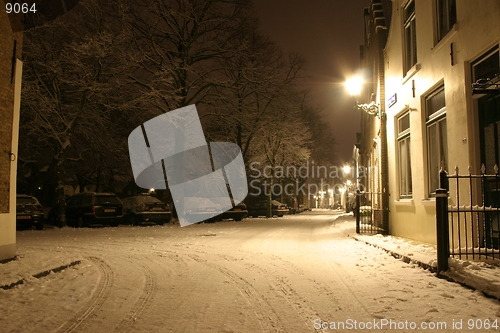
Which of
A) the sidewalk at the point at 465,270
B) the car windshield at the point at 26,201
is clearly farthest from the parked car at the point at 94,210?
the sidewalk at the point at 465,270

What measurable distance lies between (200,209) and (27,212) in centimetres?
885

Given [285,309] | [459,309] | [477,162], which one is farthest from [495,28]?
[285,309]

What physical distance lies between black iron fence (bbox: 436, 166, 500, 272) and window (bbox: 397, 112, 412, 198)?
11.4 ft

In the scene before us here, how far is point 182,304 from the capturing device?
532 centimetres

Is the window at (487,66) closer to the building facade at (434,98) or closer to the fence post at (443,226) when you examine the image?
the building facade at (434,98)

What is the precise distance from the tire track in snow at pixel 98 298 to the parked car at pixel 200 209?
14790 mm

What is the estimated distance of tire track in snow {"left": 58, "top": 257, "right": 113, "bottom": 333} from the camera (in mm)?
4507

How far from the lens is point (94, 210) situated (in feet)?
65.3

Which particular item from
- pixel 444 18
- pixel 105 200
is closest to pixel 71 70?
pixel 105 200

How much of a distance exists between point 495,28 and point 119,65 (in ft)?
55.1

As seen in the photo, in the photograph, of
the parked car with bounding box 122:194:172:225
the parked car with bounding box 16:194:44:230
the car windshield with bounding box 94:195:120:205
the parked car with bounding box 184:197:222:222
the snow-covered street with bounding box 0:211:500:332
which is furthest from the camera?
the parked car with bounding box 184:197:222:222

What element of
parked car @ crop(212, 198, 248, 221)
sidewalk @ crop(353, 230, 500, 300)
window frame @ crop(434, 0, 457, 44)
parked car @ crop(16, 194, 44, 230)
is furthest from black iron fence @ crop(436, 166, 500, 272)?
parked car @ crop(212, 198, 248, 221)

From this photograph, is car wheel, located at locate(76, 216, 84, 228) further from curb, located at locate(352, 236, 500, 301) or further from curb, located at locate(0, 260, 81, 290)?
curb, located at locate(352, 236, 500, 301)

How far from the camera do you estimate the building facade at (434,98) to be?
25.5 feet
